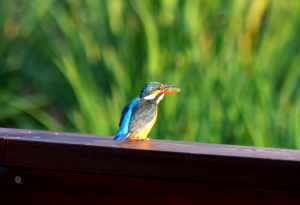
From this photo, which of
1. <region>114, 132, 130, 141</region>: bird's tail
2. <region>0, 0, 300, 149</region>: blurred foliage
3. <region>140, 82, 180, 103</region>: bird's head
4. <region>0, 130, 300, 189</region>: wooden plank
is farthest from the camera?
<region>0, 0, 300, 149</region>: blurred foliage

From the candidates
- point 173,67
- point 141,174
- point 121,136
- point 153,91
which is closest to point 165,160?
point 141,174

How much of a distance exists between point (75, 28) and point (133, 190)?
213cm

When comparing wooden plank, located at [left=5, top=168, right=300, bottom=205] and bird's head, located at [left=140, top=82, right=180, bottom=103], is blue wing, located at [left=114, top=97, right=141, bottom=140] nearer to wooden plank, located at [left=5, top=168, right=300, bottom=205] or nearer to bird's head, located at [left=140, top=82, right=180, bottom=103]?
bird's head, located at [left=140, top=82, right=180, bottom=103]

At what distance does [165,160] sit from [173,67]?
1.57 meters

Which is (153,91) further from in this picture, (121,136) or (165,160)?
(165,160)

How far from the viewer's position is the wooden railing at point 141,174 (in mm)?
1039

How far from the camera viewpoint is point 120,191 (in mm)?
1095

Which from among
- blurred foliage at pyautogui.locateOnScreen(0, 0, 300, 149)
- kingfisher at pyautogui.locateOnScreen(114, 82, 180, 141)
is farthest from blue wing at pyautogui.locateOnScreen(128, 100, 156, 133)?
blurred foliage at pyautogui.locateOnScreen(0, 0, 300, 149)

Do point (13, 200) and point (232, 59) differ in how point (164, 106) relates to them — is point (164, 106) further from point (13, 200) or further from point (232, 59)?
point (13, 200)

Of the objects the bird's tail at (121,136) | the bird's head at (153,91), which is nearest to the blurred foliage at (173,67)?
the bird's head at (153,91)

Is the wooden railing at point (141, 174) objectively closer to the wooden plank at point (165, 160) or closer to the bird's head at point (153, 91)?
the wooden plank at point (165, 160)

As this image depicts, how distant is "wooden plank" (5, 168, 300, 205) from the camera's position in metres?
1.04

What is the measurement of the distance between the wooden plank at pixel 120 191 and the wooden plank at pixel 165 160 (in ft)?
0.05

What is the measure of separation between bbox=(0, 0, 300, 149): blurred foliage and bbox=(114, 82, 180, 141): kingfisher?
2.46 feet
